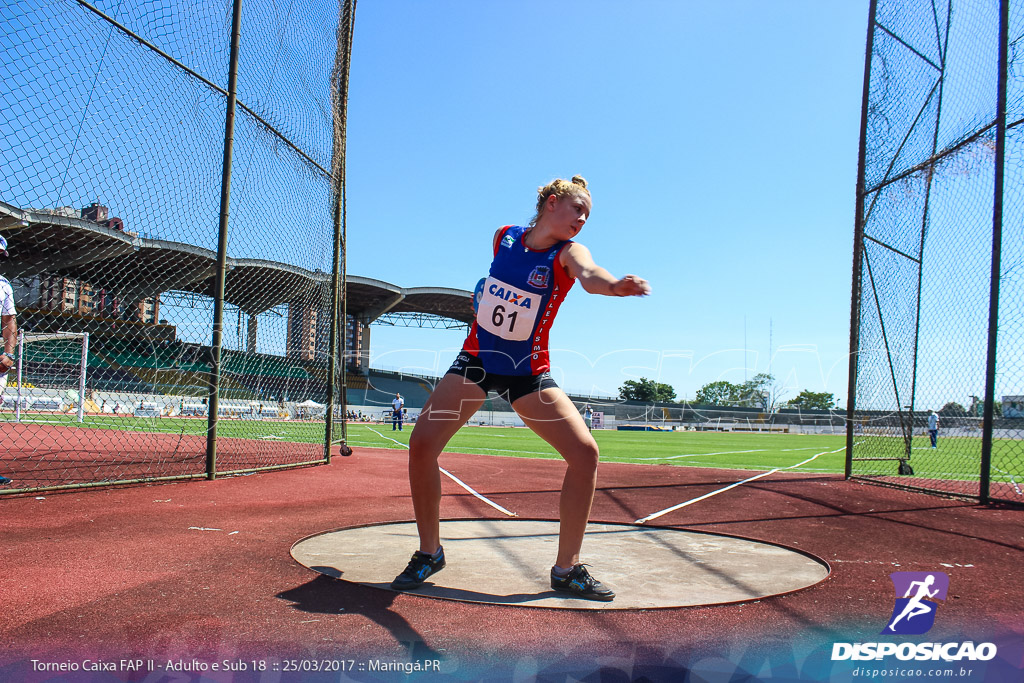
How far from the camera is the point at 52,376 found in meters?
20.0

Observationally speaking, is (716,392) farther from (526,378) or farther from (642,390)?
(526,378)

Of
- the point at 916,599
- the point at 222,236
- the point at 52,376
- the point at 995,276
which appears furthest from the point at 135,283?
the point at 52,376

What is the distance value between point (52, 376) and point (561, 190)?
2236cm

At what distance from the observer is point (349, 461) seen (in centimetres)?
965

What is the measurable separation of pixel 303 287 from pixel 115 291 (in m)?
2.81

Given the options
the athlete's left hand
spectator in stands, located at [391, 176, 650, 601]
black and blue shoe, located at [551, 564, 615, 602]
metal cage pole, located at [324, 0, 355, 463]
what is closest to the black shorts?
spectator in stands, located at [391, 176, 650, 601]

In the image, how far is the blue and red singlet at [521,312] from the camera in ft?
10.6

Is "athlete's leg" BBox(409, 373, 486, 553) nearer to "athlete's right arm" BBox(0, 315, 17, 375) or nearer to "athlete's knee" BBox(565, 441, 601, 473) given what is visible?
"athlete's knee" BBox(565, 441, 601, 473)

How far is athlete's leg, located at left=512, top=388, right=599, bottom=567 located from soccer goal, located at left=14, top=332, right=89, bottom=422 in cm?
1919

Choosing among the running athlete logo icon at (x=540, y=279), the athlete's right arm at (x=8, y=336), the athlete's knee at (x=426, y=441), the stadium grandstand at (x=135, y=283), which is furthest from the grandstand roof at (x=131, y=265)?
the running athlete logo icon at (x=540, y=279)

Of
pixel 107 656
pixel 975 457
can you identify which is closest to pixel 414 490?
pixel 107 656

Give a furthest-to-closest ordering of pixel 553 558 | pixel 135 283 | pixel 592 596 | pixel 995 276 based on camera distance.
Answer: pixel 135 283 < pixel 995 276 < pixel 553 558 < pixel 592 596

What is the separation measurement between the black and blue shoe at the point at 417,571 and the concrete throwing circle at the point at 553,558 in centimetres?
5

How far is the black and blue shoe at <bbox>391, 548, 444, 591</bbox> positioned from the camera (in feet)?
9.77
